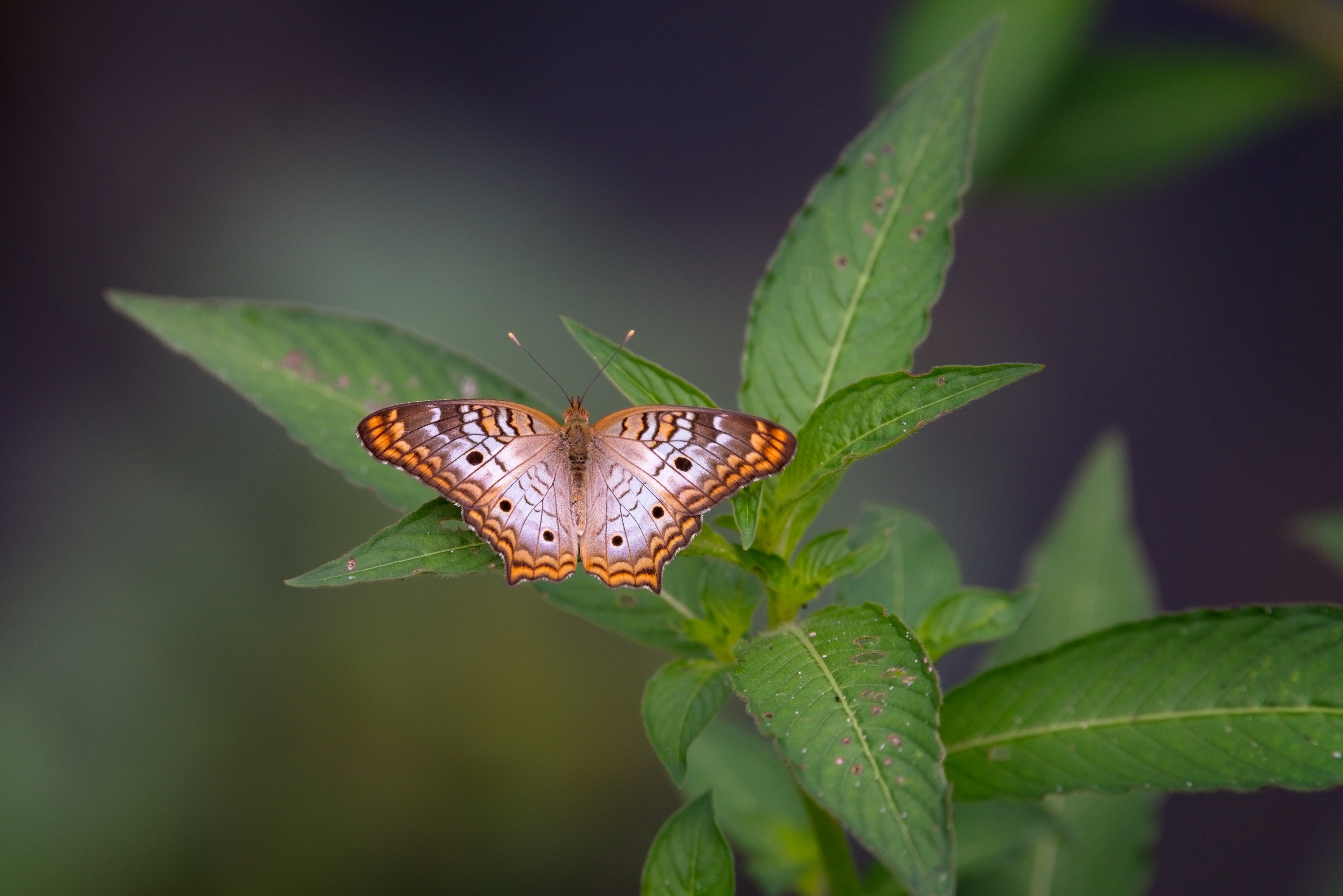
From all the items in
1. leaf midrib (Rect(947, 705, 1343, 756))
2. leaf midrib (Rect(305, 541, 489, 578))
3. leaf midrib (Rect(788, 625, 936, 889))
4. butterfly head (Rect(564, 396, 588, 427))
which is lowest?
leaf midrib (Rect(947, 705, 1343, 756))

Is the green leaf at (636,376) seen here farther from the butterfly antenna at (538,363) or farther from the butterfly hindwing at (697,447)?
the butterfly antenna at (538,363)

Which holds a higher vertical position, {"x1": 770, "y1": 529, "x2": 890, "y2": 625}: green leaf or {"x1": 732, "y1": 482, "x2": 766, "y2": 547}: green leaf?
{"x1": 732, "y1": 482, "x2": 766, "y2": 547}: green leaf

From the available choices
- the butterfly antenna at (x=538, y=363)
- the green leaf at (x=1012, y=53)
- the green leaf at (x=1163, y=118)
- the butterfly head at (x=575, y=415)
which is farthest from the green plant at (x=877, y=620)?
the green leaf at (x=1163, y=118)

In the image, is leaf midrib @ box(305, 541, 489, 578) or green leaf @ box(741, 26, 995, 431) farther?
green leaf @ box(741, 26, 995, 431)

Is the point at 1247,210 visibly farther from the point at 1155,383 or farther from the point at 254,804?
the point at 254,804

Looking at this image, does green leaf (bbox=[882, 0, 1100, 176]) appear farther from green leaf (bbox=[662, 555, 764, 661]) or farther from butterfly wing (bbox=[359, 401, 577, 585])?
green leaf (bbox=[662, 555, 764, 661])

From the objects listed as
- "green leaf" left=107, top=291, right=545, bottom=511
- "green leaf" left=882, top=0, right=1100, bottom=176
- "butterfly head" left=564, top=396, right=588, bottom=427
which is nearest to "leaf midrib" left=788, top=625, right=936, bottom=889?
"green leaf" left=107, top=291, right=545, bottom=511

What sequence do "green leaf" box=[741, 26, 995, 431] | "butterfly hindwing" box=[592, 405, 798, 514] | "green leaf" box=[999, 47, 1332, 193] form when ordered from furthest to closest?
"green leaf" box=[999, 47, 1332, 193]
"green leaf" box=[741, 26, 995, 431]
"butterfly hindwing" box=[592, 405, 798, 514]

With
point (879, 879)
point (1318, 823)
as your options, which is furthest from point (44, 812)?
point (1318, 823)
